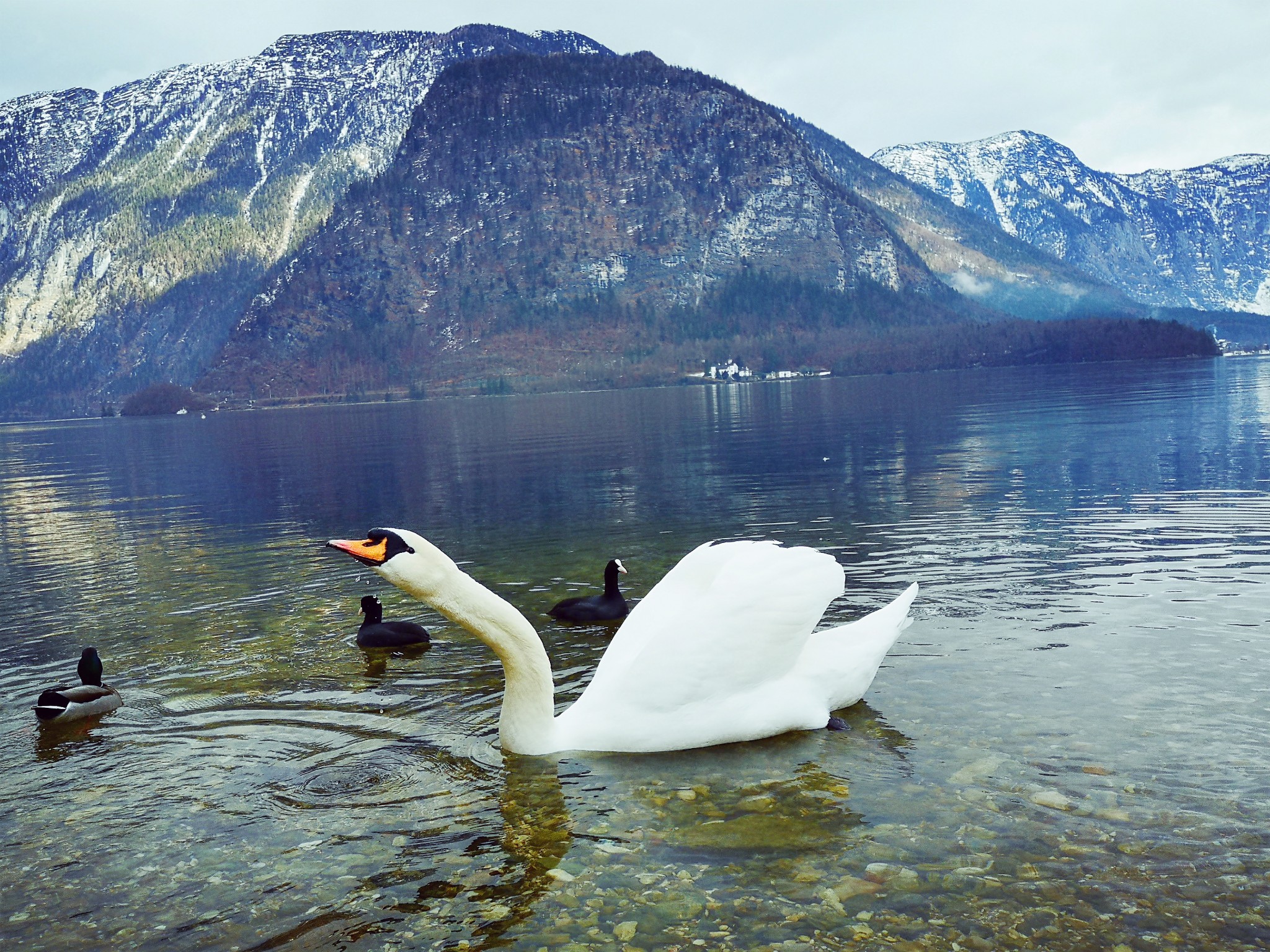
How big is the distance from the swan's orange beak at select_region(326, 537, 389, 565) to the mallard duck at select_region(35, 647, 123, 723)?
6.26 meters

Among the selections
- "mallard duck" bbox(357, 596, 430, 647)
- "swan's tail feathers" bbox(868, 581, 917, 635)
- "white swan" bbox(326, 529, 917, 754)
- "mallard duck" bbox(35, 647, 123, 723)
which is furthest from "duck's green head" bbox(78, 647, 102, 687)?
"swan's tail feathers" bbox(868, 581, 917, 635)

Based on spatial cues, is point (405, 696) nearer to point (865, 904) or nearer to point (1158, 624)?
point (865, 904)

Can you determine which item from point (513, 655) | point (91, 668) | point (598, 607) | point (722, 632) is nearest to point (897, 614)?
point (722, 632)

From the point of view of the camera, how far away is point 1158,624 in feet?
45.1

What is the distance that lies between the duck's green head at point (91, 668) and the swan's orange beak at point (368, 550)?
664 centimetres

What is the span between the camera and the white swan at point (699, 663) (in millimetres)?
9406

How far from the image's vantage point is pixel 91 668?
12766mm

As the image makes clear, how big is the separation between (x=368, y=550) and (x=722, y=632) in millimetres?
3350

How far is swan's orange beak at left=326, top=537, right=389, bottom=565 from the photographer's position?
780cm

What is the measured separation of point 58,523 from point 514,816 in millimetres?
33250

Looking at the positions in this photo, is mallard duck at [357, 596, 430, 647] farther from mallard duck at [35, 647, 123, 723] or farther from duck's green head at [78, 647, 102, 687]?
duck's green head at [78, 647, 102, 687]

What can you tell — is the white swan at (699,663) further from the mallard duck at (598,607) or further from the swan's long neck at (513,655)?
the mallard duck at (598,607)

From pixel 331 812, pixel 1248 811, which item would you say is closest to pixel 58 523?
pixel 331 812

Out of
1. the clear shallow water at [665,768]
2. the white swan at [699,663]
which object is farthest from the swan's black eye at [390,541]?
the clear shallow water at [665,768]
